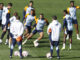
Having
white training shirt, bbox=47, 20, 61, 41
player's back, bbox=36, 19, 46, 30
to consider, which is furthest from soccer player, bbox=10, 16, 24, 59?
player's back, bbox=36, 19, 46, 30

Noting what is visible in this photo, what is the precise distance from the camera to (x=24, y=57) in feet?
73.5

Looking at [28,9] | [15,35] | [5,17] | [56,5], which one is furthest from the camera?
[56,5]

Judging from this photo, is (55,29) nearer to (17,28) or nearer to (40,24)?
(17,28)

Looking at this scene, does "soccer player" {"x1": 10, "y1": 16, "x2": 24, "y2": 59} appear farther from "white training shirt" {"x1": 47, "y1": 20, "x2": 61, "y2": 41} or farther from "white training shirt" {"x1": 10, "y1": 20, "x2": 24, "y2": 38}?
"white training shirt" {"x1": 47, "y1": 20, "x2": 61, "y2": 41}

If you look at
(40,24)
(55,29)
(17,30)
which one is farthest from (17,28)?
(40,24)

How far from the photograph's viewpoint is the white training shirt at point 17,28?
21.5 metres

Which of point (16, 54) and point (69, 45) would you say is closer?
point (16, 54)

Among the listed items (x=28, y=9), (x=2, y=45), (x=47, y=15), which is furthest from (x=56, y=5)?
(x=2, y=45)

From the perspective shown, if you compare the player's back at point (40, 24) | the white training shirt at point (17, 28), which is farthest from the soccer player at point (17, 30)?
the player's back at point (40, 24)

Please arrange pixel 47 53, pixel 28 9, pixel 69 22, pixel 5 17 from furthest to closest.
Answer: pixel 28 9 < pixel 5 17 < pixel 69 22 < pixel 47 53

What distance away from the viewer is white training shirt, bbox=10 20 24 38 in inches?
848

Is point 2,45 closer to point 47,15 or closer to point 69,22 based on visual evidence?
point 69,22

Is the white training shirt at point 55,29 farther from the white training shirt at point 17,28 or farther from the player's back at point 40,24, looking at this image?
the player's back at point 40,24

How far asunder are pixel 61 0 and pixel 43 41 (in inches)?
780
